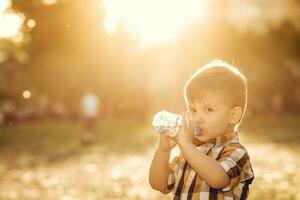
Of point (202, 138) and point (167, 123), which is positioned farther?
point (202, 138)

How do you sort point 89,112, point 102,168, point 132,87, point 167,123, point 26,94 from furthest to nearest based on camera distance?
point 26,94
point 132,87
point 89,112
point 102,168
point 167,123

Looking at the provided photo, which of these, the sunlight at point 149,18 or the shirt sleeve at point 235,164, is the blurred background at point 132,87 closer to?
the sunlight at point 149,18

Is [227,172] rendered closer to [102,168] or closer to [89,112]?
[102,168]

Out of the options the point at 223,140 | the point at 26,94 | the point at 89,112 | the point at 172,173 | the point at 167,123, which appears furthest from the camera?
the point at 26,94

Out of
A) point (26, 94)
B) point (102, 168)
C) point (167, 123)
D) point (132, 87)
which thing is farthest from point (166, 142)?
point (26, 94)

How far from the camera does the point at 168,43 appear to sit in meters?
40.5

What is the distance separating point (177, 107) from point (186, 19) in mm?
6028

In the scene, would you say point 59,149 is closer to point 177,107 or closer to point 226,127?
point 226,127

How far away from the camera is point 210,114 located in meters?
3.76

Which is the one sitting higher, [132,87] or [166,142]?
[132,87]

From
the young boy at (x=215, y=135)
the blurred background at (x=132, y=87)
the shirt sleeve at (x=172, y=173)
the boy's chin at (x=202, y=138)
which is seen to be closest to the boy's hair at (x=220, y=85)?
the young boy at (x=215, y=135)

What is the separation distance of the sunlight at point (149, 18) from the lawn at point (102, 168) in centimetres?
252

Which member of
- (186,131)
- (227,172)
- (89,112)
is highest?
(89,112)

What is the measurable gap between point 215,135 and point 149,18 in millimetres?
18410
